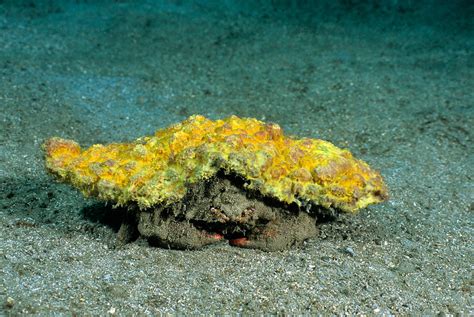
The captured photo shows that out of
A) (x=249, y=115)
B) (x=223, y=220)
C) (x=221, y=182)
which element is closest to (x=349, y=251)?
(x=223, y=220)

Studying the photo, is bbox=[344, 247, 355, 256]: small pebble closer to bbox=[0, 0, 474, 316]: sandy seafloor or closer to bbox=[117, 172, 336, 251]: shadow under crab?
bbox=[0, 0, 474, 316]: sandy seafloor

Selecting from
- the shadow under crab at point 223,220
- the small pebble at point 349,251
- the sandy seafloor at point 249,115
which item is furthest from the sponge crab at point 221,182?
the small pebble at point 349,251

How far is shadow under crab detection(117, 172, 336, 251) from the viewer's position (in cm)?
293

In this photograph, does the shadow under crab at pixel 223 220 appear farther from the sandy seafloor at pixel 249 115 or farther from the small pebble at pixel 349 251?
the small pebble at pixel 349 251

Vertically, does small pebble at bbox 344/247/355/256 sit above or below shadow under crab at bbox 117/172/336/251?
below

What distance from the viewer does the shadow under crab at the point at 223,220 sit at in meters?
2.93

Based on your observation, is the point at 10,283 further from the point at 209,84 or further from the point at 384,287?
the point at 209,84

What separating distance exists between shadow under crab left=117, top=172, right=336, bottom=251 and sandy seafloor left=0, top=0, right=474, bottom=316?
0.28 feet

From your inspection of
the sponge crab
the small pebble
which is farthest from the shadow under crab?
the small pebble

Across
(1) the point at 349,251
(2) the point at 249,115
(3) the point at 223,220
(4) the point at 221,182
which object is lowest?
(2) the point at 249,115

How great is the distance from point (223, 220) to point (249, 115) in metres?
2.68

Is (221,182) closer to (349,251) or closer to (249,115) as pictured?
(349,251)

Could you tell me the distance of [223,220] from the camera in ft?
9.73

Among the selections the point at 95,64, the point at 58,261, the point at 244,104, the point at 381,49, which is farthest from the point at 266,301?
the point at 381,49
